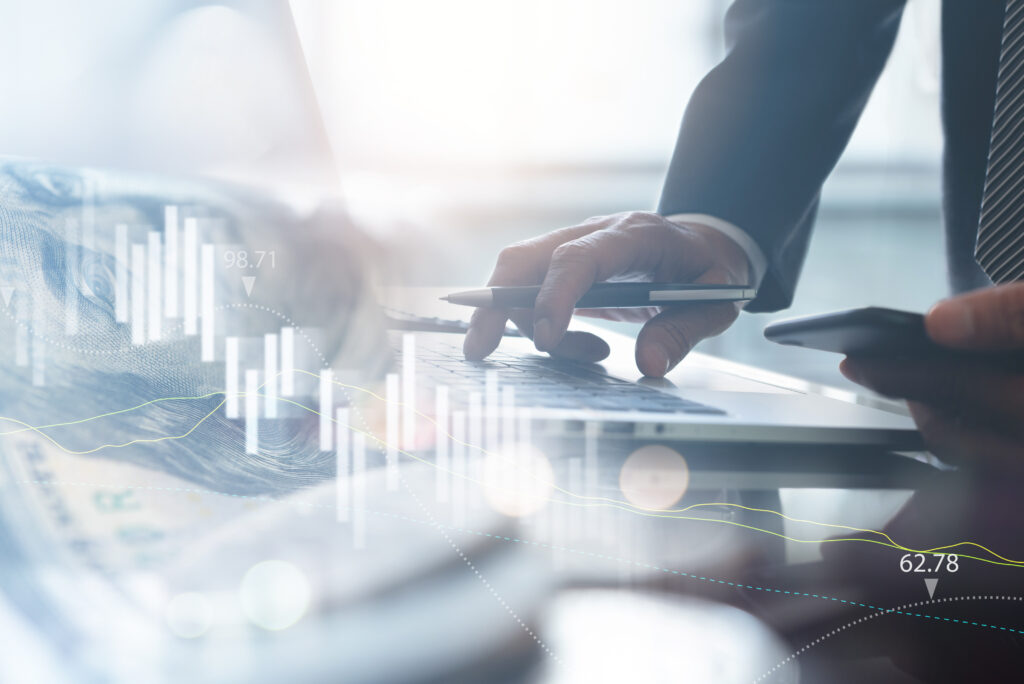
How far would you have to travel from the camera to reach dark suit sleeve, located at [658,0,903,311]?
0.49 m

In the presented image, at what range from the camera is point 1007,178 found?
35 centimetres

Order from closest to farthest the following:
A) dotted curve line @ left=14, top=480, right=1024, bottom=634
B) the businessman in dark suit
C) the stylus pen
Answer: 1. dotted curve line @ left=14, top=480, right=1024, bottom=634
2. the stylus pen
3. the businessman in dark suit

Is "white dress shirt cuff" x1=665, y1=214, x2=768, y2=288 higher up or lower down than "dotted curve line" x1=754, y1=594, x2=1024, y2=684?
higher up

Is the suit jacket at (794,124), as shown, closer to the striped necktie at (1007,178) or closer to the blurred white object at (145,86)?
the striped necktie at (1007,178)

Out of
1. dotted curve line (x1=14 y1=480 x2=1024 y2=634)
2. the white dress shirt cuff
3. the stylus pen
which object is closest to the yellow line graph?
dotted curve line (x1=14 y1=480 x2=1024 y2=634)

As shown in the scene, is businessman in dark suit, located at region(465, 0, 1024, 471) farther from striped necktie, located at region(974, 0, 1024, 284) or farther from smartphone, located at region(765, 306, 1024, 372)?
smartphone, located at region(765, 306, 1024, 372)

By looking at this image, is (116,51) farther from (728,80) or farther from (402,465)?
(728,80)

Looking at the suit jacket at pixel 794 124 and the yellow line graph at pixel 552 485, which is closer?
the yellow line graph at pixel 552 485

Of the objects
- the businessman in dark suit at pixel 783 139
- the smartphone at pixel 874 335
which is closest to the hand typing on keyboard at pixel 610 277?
the businessman in dark suit at pixel 783 139

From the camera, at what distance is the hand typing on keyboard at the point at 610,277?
31 centimetres

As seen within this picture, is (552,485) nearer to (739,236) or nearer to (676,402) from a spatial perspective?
(676,402)

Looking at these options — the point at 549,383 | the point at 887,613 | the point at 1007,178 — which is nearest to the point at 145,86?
the point at 549,383

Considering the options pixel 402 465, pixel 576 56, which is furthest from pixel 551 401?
pixel 576 56

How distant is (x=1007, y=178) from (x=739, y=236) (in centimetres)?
17
